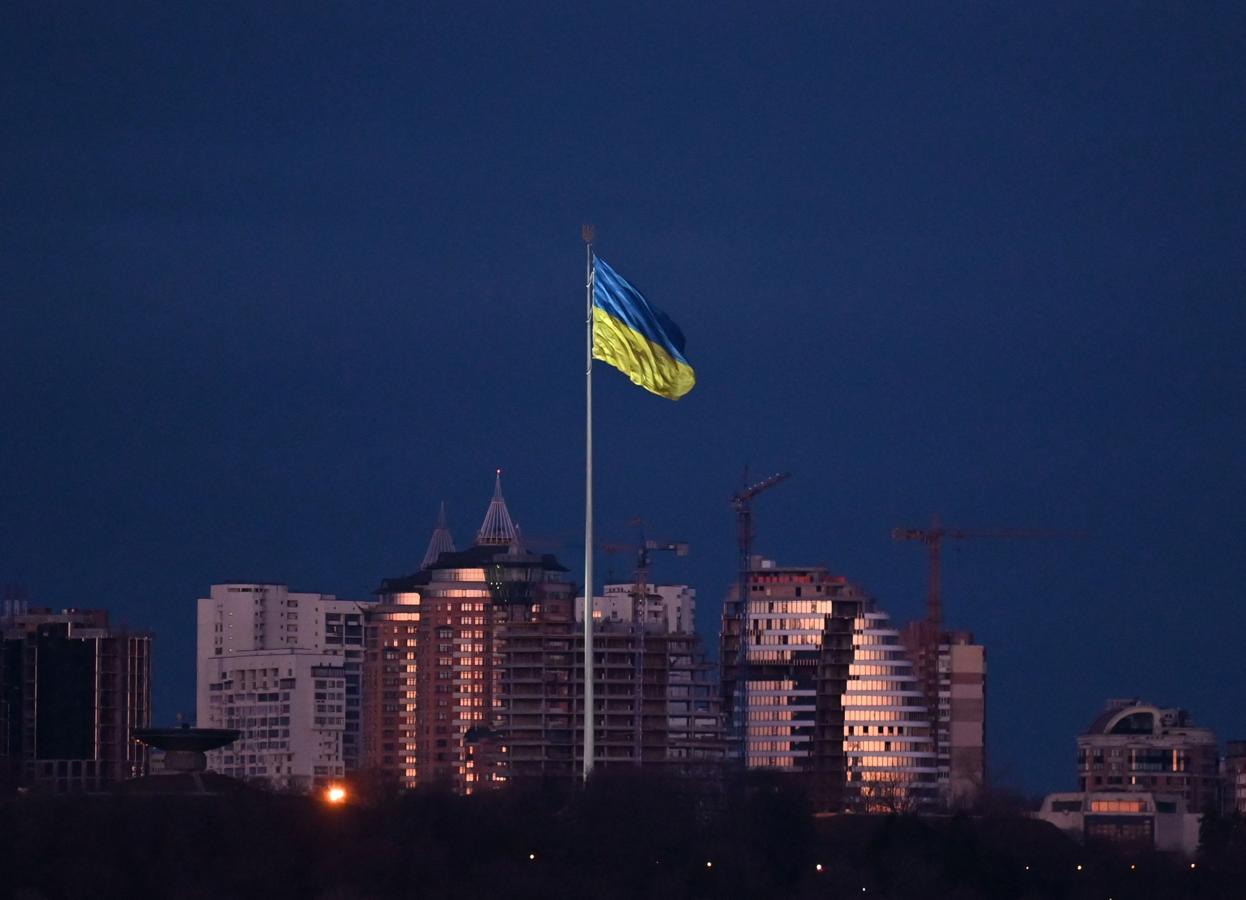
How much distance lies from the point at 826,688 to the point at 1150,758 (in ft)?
133

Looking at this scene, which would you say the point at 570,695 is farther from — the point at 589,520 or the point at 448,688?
the point at 589,520

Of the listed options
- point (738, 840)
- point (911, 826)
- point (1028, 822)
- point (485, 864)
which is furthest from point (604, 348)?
point (1028, 822)

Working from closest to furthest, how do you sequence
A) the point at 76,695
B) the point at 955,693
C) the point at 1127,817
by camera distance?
the point at 1127,817 → the point at 76,695 → the point at 955,693

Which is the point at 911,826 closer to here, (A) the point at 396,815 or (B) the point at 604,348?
(A) the point at 396,815

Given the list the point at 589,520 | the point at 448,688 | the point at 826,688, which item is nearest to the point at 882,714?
the point at 826,688

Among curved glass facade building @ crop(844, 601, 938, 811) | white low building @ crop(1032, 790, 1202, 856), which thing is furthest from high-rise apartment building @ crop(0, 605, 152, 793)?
white low building @ crop(1032, 790, 1202, 856)

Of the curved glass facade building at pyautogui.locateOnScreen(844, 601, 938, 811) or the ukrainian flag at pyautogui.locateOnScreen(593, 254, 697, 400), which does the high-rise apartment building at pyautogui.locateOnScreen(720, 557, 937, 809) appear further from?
the ukrainian flag at pyautogui.locateOnScreen(593, 254, 697, 400)

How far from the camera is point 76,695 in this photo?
178125mm

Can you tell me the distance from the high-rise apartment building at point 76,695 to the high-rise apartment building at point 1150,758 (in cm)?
5618

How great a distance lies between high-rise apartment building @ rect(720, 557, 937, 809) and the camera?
152 metres

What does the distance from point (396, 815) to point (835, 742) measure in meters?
68.4

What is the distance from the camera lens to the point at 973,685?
188 metres

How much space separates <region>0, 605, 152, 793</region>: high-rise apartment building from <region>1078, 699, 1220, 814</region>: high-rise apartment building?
56.2 meters

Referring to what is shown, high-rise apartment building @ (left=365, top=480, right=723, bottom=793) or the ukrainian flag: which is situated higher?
the ukrainian flag
